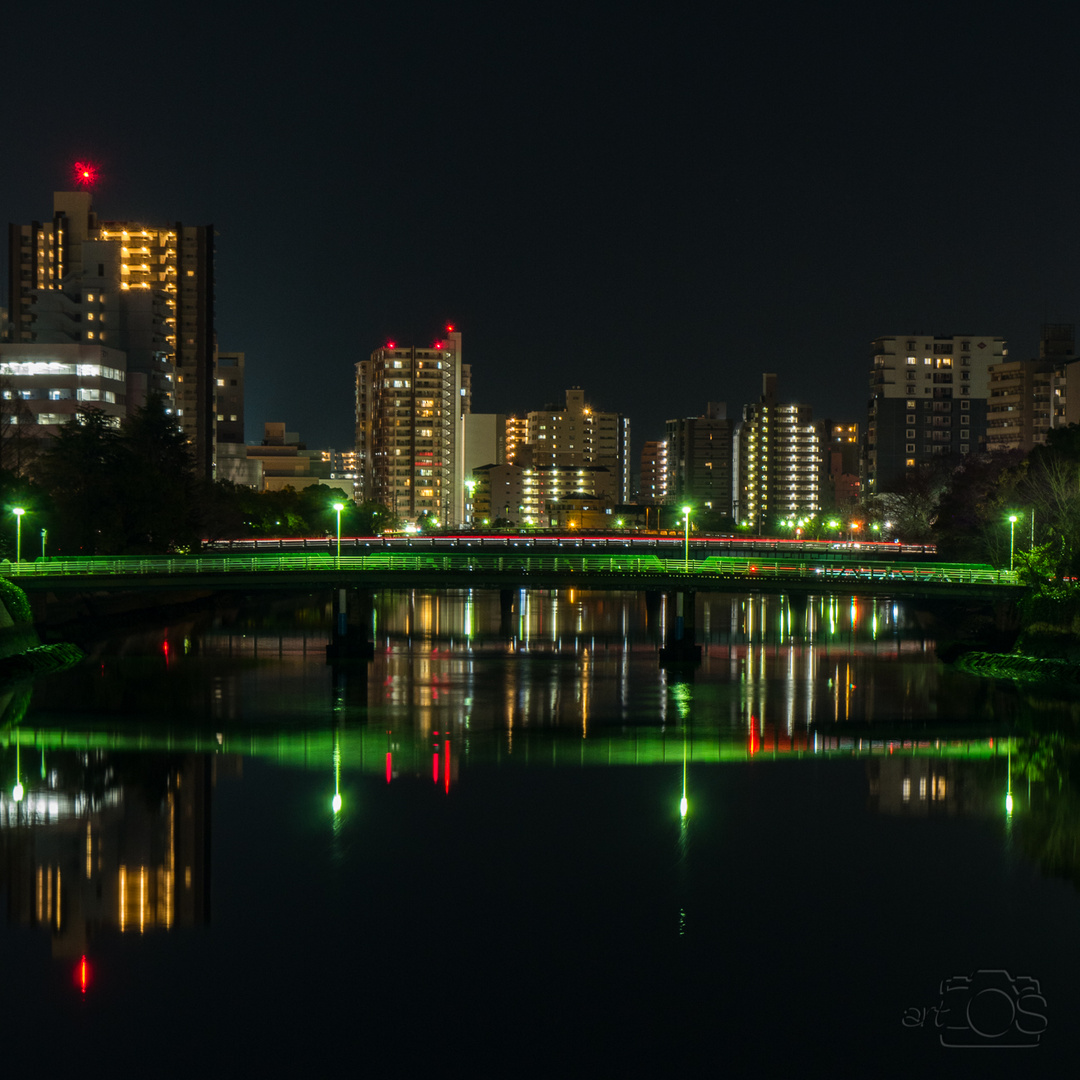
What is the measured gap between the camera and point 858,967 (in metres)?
25.5

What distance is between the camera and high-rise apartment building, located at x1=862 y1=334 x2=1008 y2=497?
182625mm

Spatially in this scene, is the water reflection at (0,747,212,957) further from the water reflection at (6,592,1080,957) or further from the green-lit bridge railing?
the green-lit bridge railing

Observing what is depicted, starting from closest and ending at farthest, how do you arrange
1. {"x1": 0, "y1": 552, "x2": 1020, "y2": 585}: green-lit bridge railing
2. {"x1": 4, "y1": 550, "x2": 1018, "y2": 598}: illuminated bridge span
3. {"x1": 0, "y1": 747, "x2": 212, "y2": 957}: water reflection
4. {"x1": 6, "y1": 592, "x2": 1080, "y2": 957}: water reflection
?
{"x1": 0, "y1": 747, "x2": 212, "y2": 957}: water reflection < {"x1": 6, "y1": 592, "x2": 1080, "y2": 957}: water reflection < {"x1": 4, "y1": 550, "x2": 1018, "y2": 598}: illuminated bridge span < {"x1": 0, "y1": 552, "x2": 1020, "y2": 585}: green-lit bridge railing

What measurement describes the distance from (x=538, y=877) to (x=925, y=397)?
165128 millimetres

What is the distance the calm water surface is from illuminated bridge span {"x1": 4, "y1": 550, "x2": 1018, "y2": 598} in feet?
21.8

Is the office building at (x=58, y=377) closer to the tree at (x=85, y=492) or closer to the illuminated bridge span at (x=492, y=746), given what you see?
the tree at (x=85, y=492)

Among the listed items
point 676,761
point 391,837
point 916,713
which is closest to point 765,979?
point 391,837

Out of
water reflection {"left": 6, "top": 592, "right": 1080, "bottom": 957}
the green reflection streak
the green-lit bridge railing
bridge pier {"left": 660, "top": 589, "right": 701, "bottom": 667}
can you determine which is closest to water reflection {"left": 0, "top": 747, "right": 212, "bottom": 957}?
water reflection {"left": 6, "top": 592, "right": 1080, "bottom": 957}

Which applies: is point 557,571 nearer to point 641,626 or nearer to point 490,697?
point 490,697

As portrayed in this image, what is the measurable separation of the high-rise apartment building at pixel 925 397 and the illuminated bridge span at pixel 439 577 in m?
120

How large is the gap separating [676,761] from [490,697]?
1257cm

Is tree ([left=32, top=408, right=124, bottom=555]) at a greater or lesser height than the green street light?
greater

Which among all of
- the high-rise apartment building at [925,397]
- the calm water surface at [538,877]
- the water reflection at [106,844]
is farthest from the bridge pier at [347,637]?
the high-rise apartment building at [925,397]

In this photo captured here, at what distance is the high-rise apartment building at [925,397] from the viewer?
183 metres
